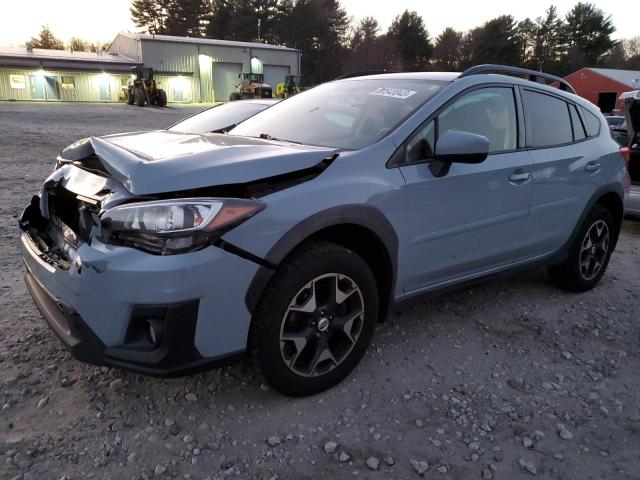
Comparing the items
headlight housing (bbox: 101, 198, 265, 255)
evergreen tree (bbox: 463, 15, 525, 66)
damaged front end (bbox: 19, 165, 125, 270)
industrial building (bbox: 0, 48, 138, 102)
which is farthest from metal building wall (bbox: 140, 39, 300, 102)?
headlight housing (bbox: 101, 198, 265, 255)

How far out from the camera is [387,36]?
6912cm

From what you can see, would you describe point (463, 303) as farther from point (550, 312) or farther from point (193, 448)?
point (193, 448)

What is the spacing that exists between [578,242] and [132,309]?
3.43 metres

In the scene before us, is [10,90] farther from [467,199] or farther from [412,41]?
[412,41]

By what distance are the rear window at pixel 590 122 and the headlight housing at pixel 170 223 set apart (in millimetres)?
3248

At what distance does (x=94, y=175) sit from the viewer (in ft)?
7.93

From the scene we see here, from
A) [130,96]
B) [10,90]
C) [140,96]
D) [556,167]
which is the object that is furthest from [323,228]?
[10,90]

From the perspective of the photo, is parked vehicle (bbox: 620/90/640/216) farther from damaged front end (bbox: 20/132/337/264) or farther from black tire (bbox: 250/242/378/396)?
damaged front end (bbox: 20/132/337/264)

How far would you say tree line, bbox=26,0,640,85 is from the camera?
62.4m

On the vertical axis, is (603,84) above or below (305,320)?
above

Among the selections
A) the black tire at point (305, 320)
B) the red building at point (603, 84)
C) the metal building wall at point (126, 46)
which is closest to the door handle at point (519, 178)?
the black tire at point (305, 320)

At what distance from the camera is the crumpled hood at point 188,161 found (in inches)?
83.7

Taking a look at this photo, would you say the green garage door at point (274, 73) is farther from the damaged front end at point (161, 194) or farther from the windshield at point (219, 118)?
the damaged front end at point (161, 194)

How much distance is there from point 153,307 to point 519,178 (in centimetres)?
243
